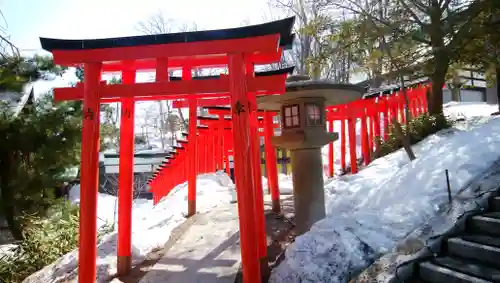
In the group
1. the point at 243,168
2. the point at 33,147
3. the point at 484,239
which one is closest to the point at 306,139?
the point at 243,168

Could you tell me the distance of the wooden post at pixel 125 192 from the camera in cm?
572

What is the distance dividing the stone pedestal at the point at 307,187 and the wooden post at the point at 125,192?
3031 mm

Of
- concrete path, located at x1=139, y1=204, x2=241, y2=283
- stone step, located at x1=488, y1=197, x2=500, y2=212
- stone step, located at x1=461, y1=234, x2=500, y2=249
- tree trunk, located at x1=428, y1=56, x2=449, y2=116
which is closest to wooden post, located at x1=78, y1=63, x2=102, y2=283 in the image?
concrete path, located at x1=139, y1=204, x2=241, y2=283

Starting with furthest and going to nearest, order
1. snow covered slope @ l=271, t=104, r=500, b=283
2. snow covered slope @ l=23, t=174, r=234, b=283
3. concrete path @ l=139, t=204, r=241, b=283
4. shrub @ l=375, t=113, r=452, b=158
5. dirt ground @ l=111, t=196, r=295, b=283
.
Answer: shrub @ l=375, t=113, r=452, b=158 < snow covered slope @ l=23, t=174, r=234, b=283 < dirt ground @ l=111, t=196, r=295, b=283 < concrete path @ l=139, t=204, r=241, b=283 < snow covered slope @ l=271, t=104, r=500, b=283

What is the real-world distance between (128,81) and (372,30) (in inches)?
228

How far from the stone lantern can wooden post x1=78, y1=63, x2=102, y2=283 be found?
9.79 ft

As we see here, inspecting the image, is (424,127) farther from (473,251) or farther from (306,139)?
(473,251)

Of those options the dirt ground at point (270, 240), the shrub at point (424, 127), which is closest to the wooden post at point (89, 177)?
the dirt ground at point (270, 240)

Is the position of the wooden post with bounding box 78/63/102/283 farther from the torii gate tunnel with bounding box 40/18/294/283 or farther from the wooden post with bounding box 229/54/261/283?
the wooden post with bounding box 229/54/261/283

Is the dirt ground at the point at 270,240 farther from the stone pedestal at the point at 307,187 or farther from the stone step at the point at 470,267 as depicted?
the stone step at the point at 470,267

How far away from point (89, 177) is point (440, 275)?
4.46 meters

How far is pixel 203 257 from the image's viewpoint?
6141mm

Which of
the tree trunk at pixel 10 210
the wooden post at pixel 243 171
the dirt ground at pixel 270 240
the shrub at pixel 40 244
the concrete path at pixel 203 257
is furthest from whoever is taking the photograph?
the tree trunk at pixel 10 210

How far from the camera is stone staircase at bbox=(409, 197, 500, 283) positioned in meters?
3.34
